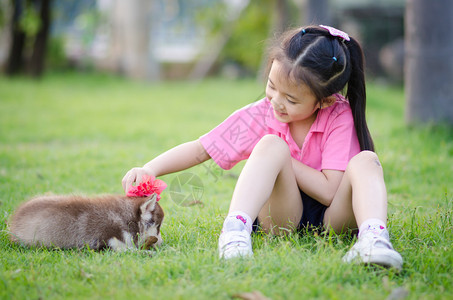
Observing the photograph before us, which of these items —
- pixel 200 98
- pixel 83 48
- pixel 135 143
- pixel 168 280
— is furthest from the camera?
pixel 83 48

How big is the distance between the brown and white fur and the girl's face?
0.86 meters

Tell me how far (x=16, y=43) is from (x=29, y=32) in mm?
617

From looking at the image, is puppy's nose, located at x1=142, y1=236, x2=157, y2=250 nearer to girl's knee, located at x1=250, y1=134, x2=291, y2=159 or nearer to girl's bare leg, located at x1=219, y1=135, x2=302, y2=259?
girl's bare leg, located at x1=219, y1=135, x2=302, y2=259

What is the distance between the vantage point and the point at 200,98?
10914 millimetres

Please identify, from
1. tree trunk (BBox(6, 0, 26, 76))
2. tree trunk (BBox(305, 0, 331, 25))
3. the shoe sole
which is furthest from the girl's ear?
tree trunk (BBox(6, 0, 26, 76))

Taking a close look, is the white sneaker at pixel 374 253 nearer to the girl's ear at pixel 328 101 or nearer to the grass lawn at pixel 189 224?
the grass lawn at pixel 189 224

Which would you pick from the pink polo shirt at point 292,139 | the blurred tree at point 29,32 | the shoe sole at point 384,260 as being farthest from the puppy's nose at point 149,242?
the blurred tree at point 29,32

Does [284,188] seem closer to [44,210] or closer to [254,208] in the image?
[254,208]

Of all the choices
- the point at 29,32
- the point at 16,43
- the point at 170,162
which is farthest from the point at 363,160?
the point at 16,43

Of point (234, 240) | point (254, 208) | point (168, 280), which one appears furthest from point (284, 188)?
point (168, 280)

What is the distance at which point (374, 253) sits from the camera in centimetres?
225

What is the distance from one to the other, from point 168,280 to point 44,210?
0.91 meters

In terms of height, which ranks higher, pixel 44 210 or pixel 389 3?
pixel 389 3

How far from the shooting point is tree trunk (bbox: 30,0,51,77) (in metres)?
12.8
